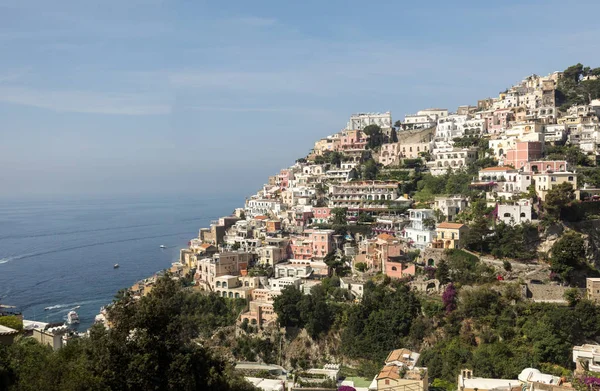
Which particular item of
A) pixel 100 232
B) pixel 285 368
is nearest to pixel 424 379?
pixel 285 368

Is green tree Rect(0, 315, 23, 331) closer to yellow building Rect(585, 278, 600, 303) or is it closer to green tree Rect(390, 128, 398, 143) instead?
yellow building Rect(585, 278, 600, 303)

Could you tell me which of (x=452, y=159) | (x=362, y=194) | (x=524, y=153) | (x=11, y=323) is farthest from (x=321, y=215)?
(x=11, y=323)

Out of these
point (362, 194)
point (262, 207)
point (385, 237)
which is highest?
point (362, 194)

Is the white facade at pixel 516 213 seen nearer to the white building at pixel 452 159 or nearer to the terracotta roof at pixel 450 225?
the terracotta roof at pixel 450 225

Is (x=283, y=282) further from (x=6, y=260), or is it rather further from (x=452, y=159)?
(x=6, y=260)

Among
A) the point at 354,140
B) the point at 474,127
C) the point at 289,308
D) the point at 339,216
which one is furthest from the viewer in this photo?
the point at 354,140

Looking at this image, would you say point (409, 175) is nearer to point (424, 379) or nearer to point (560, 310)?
point (560, 310)

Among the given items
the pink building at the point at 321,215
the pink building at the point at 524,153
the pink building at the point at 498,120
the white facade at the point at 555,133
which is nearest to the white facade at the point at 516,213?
the pink building at the point at 524,153
